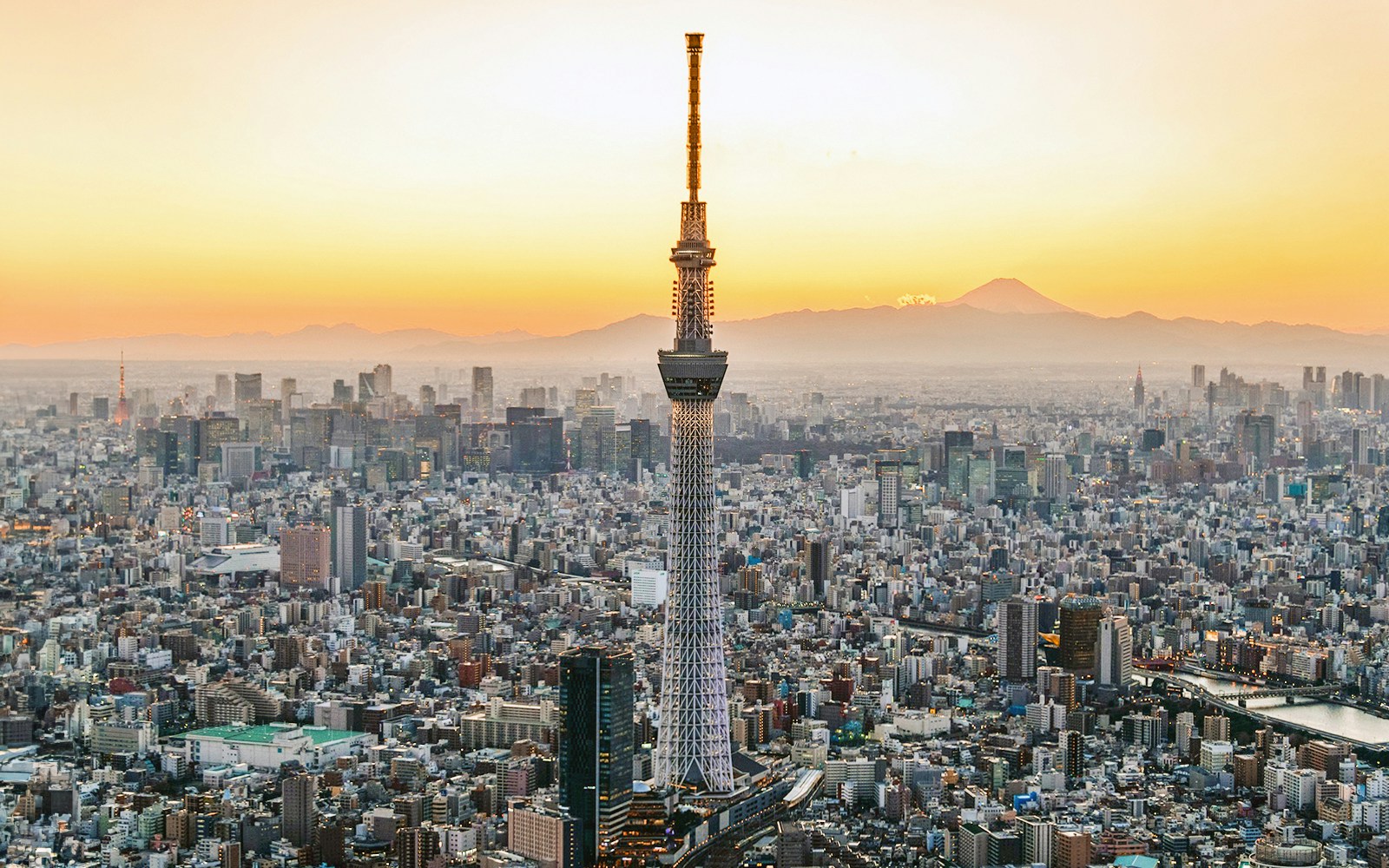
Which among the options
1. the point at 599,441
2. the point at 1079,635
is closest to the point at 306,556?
the point at 599,441

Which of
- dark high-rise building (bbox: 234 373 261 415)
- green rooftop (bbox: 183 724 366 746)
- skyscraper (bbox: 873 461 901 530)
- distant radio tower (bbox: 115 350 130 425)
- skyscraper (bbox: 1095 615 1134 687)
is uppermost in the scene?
dark high-rise building (bbox: 234 373 261 415)

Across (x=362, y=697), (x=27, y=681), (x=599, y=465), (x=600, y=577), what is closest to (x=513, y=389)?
(x=599, y=465)

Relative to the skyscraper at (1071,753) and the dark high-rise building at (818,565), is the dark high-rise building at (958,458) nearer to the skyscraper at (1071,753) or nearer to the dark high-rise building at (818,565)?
the dark high-rise building at (818,565)

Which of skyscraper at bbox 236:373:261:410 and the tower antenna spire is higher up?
the tower antenna spire

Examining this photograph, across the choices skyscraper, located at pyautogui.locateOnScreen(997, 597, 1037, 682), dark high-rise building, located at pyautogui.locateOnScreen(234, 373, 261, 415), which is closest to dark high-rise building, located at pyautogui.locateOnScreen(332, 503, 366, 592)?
dark high-rise building, located at pyautogui.locateOnScreen(234, 373, 261, 415)

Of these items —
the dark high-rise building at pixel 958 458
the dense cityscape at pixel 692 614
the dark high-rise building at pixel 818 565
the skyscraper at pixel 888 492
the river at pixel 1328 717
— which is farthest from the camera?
the dark high-rise building at pixel 958 458

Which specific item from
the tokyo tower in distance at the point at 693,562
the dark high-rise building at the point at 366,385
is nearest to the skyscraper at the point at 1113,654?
the tokyo tower in distance at the point at 693,562

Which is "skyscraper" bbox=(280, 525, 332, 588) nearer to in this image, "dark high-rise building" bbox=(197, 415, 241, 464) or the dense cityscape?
the dense cityscape
